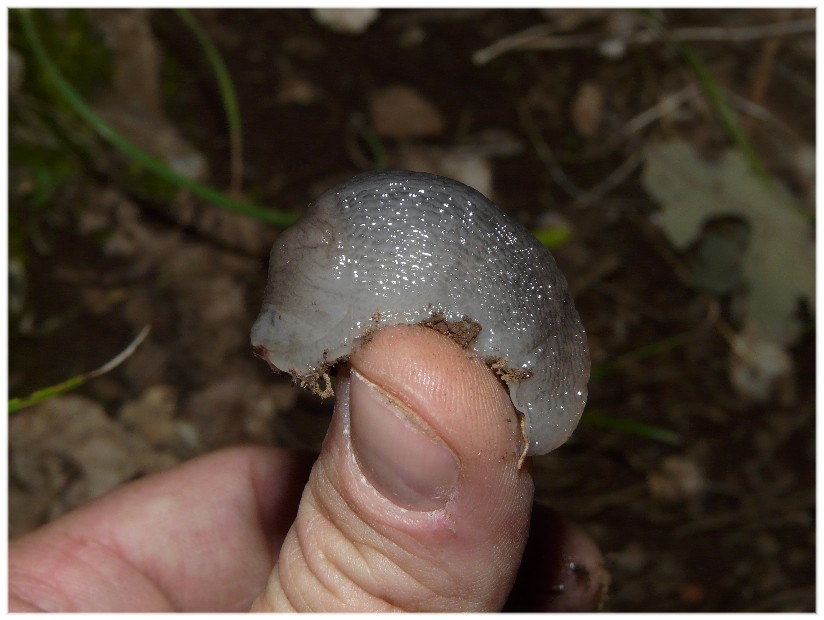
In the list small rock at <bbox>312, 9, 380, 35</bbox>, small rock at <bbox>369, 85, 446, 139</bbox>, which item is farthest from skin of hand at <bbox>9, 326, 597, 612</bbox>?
small rock at <bbox>312, 9, 380, 35</bbox>

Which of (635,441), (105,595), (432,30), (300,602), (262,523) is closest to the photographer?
(300,602)

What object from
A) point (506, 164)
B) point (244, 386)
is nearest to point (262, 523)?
point (244, 386)

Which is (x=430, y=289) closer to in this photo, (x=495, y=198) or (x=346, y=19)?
(x=495, y=198)

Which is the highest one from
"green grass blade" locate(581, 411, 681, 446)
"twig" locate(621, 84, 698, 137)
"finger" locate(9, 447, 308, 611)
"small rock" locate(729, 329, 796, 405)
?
"twig" locate(621, 84, 698, 137)

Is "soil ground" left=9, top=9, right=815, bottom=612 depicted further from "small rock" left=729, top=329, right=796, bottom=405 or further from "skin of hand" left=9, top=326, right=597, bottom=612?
"skin of hand" left=9, top=326, right=597, bottom=612

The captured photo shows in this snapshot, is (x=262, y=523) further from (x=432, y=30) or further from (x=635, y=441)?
(x=432, y=30)

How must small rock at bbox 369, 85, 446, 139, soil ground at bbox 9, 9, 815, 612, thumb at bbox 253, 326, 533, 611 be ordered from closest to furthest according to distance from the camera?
thumb at bbox 253, 326, 533, 611, soil ground at bbox 9, 9, 815, 612, small rock at bbox 369, 85, 446, 139

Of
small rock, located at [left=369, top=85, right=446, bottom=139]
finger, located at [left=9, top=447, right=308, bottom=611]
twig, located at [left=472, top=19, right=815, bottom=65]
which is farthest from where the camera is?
twig, located at [left=472, top=19, right=815, bottom=65]
